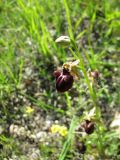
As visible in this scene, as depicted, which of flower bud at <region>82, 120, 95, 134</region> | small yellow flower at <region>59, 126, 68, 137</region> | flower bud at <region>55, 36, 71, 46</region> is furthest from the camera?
small yellow flower at <region>59, 126, 68, 137</region>

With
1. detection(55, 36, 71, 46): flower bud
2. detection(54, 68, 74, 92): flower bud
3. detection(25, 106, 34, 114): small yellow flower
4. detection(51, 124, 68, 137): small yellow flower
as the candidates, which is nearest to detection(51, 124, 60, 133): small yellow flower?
detection(51, 124, 68, 137): small yellow flower

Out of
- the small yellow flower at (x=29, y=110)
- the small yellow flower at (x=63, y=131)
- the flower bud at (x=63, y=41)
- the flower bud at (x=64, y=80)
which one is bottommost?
the small yellow flower at (x=63, y=131)

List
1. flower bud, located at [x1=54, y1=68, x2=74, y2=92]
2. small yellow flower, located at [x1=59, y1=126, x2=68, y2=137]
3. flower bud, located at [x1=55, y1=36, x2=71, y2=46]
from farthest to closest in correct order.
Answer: small yellow flower, located at [x1=59, y1=126, x2=68, y2=137] → flower bud, located at [x1=54, y1=68, x2=74, y2=92] → flower bud, located at [x1=55, y1=36, x2=71, y2=46]

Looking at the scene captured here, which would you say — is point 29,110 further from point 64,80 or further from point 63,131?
point 64,80

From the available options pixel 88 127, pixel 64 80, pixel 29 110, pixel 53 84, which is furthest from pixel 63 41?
pixel 53 84

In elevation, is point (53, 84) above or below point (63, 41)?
below

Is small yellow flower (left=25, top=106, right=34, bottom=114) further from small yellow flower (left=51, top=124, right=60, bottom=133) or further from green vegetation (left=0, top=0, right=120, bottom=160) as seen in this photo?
small yellow flower (left=51, top=124, right=60, bottom=133)

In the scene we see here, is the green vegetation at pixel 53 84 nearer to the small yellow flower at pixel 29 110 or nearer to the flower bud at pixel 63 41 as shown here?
the small yellow flower at pixel 29 110

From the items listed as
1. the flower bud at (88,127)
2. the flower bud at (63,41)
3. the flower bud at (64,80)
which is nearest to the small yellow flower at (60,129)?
the flower bud at (88,127)
